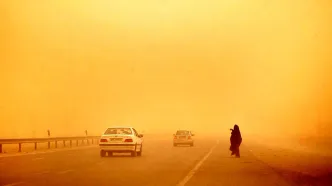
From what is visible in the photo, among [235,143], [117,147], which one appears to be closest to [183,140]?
[235,143]

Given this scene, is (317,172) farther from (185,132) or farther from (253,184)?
(185,132)

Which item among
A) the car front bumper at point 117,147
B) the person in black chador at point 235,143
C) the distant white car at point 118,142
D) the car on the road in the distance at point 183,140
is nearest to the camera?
the distant white car at point 118,142

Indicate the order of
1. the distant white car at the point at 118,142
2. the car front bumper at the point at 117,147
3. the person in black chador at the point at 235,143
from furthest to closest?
1. the person in black chador at the point at 235,143
2. the car front bumper at the point at 117,147
3. the distant white car at the point at 118,142

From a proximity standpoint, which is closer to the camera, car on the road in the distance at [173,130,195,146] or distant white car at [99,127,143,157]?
distant white car at [99,127,143,157]

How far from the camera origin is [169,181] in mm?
Result: 16984

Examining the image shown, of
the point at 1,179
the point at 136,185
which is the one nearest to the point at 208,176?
the point at 136,185

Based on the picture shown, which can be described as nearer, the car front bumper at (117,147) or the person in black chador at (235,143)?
the car front bumper at (117,147)

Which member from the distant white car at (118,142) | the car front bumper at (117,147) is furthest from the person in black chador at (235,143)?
the car front bumper at (117,147)

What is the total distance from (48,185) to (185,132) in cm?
4137

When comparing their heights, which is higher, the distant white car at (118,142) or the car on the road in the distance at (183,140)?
the distant white car at (118,142)

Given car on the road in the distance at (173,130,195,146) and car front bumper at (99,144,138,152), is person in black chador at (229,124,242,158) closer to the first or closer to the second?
car front bumper at (99,144,138,152)

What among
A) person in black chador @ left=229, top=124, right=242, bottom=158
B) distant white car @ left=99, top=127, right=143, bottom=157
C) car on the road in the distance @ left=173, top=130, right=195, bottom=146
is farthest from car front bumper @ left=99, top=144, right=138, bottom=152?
car on the road in the distance @ left=173, top=130, right=195, bottom=146

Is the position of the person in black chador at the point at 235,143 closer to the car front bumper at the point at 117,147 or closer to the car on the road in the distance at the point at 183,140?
the car front bumper at the point at 117,147

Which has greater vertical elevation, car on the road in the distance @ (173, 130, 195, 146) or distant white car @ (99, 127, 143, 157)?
distant white car @ (99, 127, 143, 157)
